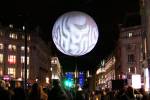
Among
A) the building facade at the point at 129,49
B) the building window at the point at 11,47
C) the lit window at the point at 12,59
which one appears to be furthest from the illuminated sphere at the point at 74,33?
the building window at the point at 11,47

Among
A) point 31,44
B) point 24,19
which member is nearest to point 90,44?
point 24,19

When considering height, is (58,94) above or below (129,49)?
below

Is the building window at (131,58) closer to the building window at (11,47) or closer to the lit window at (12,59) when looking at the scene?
the lit window at (12,59)

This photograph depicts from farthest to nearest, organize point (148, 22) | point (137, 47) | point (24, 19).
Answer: point (137, 47) < point (148, 22) < point (24, 19)

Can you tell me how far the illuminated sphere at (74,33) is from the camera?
41.5ft

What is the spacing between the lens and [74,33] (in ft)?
42.0

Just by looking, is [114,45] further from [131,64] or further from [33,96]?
[33,96]

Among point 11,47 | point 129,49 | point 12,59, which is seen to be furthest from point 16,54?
point 129,49

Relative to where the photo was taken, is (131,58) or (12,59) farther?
(12,59)

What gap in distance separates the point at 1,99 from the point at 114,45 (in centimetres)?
14717

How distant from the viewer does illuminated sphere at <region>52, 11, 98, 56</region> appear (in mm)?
12648

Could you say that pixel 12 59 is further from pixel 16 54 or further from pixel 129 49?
pixel 129 49

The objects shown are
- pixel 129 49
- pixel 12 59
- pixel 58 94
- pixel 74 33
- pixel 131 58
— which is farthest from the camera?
pixel 12 59

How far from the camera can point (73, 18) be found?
1273 cm
